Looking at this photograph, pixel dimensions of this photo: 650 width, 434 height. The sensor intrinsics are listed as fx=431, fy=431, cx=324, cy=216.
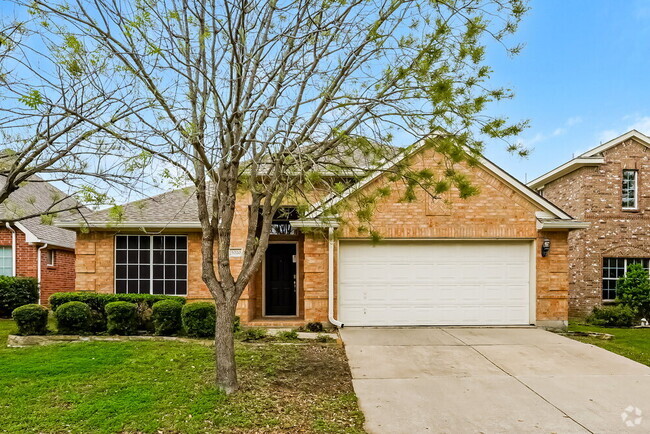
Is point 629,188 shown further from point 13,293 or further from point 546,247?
point 13,293

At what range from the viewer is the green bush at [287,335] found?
9.88 meters

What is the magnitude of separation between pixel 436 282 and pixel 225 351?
22.3ft

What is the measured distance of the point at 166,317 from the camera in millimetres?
9875

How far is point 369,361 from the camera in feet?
25.9

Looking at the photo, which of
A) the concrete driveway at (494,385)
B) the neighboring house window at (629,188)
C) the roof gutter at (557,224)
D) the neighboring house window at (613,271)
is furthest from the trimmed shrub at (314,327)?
the neighboring house window at (629,188)

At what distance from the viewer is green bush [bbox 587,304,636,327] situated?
43.4ft

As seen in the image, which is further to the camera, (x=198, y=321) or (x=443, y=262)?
(x=443, y=262)

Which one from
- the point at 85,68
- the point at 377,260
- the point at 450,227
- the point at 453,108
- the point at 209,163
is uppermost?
the point at 85,68

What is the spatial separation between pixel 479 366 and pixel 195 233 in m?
7.91

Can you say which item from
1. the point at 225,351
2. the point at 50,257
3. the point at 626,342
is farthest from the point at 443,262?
the point at 50,257

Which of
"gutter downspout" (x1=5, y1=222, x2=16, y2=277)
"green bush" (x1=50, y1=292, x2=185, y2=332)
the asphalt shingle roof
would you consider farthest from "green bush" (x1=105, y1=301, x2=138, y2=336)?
"gutter downspout" (x1=5, y1=222, x2=16, y2=277)

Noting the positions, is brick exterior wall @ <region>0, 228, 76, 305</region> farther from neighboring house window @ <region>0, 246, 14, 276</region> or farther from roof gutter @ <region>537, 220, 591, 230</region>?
roof gutter @ <region>537, 220, 591, 230</region>

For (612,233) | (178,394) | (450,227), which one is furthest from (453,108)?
(612,233)

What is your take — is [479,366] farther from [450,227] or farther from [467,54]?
[467,54]
